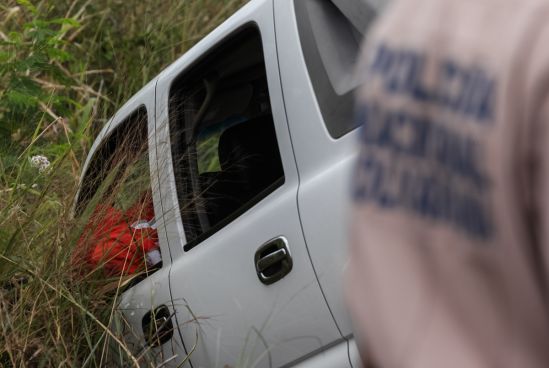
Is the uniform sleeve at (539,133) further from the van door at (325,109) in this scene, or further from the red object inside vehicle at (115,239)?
the red object inside vehicle at (115,239)

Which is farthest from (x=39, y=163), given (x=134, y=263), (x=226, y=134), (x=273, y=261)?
(x=273, y=261)

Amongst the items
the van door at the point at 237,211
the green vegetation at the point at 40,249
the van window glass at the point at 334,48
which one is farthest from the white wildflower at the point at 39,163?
the van window glass at the point at 334,48

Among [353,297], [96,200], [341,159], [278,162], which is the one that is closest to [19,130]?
[96,200]

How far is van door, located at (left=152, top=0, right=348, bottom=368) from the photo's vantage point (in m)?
2.91

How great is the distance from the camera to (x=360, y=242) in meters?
0.84

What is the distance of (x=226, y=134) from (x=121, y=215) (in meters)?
0.45

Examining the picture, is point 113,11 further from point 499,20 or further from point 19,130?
point 499,20

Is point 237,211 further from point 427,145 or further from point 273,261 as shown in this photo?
point 427,145

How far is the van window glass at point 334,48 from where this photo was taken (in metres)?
2.86

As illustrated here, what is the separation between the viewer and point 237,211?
3254 mm

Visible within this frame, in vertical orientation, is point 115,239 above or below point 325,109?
below

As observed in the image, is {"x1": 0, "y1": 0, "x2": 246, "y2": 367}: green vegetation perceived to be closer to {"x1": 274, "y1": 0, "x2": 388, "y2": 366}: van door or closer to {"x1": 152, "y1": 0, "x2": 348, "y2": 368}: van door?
{"x1": 152, "y1": 0, "x2": 348, "y2": 368}: van door

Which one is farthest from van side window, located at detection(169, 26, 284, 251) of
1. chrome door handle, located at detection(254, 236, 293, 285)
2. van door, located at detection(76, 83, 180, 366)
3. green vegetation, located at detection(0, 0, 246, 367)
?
green vegetation, located at detection(0, 0, 246, 367)

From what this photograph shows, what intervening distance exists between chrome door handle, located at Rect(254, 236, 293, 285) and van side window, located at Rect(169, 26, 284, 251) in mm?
251
